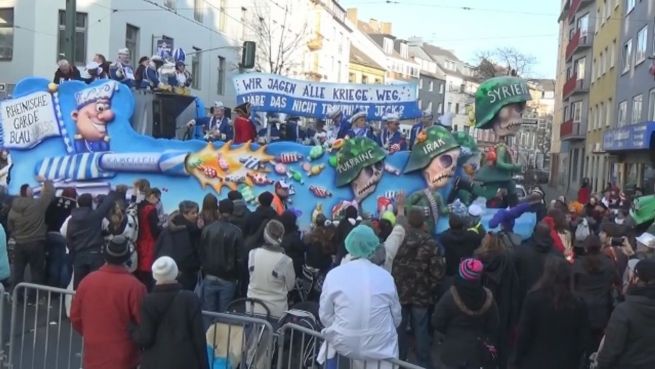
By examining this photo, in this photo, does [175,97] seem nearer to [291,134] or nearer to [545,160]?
[291,134]

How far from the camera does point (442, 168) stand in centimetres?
1168

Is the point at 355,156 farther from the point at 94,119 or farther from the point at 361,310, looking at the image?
the point at 361,310

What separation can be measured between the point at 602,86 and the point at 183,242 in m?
35.2

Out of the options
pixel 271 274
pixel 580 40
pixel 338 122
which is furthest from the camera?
pixel 580 40

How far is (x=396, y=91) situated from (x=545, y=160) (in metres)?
63.2

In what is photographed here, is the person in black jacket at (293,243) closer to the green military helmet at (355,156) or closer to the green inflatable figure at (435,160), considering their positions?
the green inflatable figure at (435,160)

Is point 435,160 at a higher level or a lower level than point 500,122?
lower

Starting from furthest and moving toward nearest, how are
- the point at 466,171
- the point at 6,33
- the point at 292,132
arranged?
the point at 6,33, the point at 292,132, the point at 466,171

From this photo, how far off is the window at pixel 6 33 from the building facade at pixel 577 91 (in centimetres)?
3088

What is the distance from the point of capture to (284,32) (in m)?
42.6

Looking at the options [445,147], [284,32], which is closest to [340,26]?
[284,32]

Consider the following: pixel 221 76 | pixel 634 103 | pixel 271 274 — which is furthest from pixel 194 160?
pixel 221 76

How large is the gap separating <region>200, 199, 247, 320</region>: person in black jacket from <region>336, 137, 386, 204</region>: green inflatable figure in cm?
430

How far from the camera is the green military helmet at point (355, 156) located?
1196 centimetres
